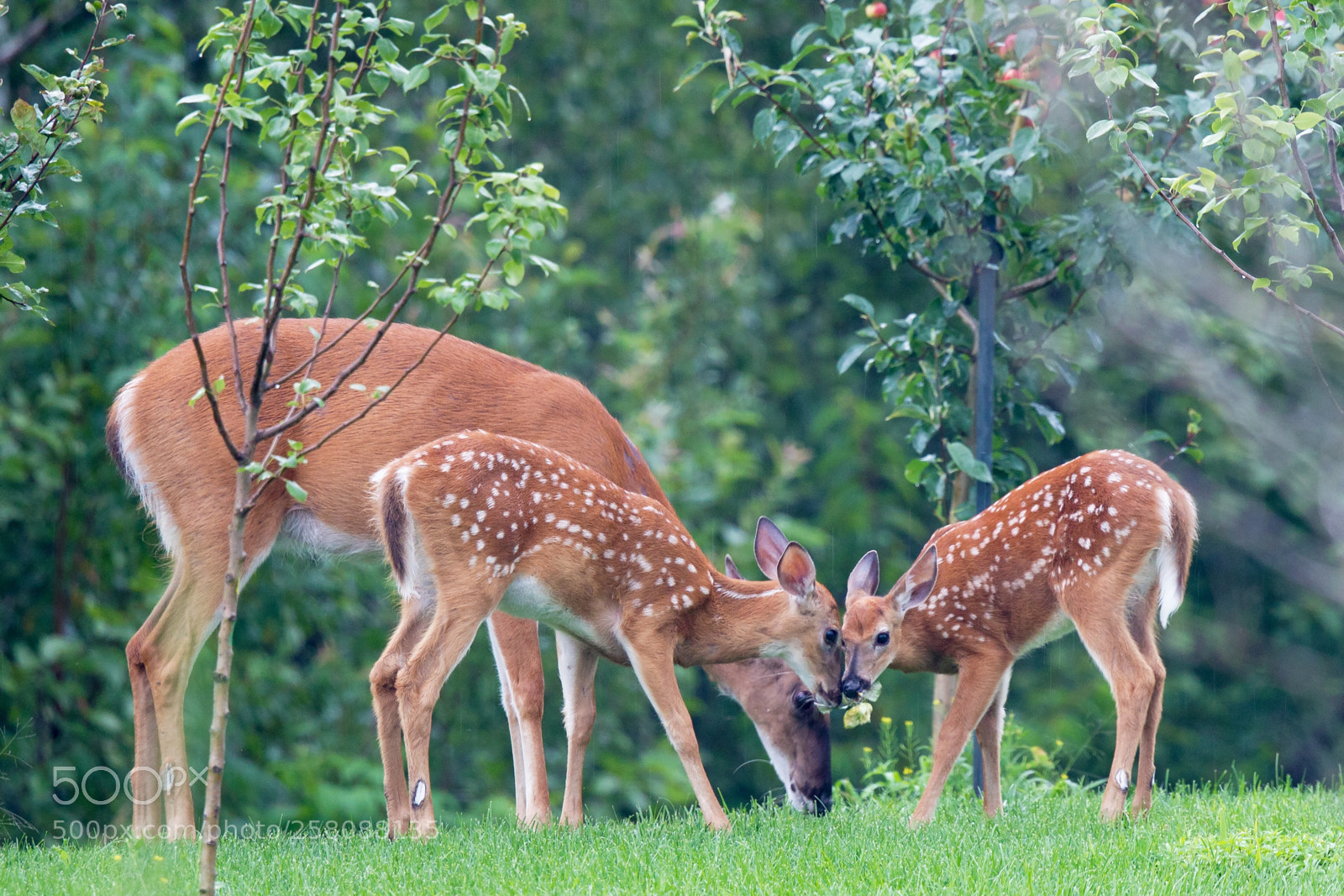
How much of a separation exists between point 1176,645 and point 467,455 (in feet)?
22.8

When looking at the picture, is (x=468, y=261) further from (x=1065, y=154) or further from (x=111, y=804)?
(x=1065, y=154)

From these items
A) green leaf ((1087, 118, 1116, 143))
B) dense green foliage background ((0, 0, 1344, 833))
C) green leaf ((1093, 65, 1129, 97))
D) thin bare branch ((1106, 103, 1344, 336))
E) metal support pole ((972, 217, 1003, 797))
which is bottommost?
dense green foliage background ((0, 0, 1344, 833))

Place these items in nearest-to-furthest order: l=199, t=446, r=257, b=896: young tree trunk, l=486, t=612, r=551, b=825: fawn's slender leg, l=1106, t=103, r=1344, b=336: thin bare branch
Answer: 1. l=199, t=446, r=257, b=896: young tree trunk
2. l=1106, t=103, r=1344, b=336: thin bare branch
3. l=486, t=612, r=551, b=825: fawn's slender leg

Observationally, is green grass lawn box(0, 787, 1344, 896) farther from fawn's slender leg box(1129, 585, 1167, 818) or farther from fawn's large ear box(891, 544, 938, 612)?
fawn's large ear box(891, 544, 938, 612)

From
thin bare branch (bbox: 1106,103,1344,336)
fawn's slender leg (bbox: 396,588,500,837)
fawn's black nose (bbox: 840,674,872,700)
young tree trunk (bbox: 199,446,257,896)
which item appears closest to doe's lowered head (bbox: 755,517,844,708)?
fawn's black nose (bbox: 840,674,872,700)

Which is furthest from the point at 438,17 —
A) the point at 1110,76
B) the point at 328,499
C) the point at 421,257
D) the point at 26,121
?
the point at 328,499

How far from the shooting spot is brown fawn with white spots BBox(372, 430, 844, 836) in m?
5.22

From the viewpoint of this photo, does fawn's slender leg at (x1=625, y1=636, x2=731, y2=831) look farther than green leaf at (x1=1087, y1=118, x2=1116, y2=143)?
Yes

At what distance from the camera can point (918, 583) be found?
565cm

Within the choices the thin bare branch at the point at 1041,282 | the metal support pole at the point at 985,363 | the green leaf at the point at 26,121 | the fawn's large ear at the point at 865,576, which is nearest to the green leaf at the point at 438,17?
the green leaf at the point at 26,121

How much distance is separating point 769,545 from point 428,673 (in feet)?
5.30

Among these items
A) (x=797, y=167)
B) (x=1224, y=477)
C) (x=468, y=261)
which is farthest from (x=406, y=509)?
(x=1224, y=477)

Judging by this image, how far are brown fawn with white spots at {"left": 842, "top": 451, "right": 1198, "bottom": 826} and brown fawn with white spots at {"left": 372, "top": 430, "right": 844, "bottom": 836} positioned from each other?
0.32 m

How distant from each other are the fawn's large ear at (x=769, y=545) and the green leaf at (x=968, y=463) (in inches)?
31.4
